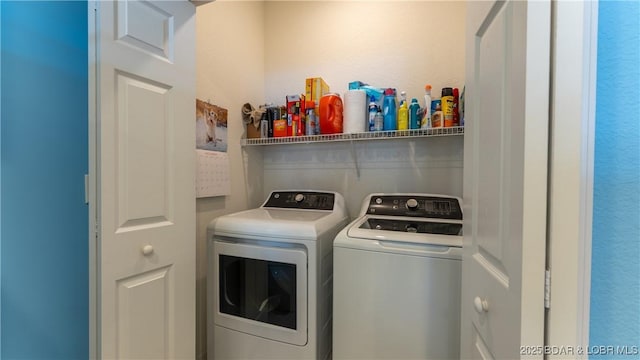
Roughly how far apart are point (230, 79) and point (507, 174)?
189 cm

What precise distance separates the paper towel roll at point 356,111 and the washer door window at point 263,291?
36.1 inches

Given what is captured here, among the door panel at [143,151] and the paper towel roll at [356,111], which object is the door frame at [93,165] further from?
the paper towel roll at [356,111]

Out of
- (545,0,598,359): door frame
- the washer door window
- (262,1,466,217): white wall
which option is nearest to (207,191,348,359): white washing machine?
the washer door window

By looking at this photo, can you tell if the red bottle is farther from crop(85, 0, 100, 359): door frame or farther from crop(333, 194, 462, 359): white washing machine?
crop(85, 0, 100, 359): door frame

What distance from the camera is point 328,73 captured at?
2.21 metres

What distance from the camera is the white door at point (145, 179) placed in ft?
3.15

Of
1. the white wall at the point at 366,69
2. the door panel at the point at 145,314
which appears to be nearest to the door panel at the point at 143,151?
the door panel at the point at 145,314

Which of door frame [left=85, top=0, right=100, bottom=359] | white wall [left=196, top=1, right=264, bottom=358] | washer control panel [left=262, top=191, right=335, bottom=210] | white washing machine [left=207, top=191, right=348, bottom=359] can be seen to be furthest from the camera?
washer control panel [left=262, top=191, right=335, bottom=210]

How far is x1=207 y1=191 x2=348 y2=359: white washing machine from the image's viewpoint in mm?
1395

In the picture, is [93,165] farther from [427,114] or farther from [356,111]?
[427,114]

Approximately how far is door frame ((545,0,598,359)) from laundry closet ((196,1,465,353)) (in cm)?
141

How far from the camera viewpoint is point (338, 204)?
6.26 feet

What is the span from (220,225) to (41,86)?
94 centimetres

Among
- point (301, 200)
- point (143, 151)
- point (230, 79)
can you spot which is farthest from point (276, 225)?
→ point (230, 79)
